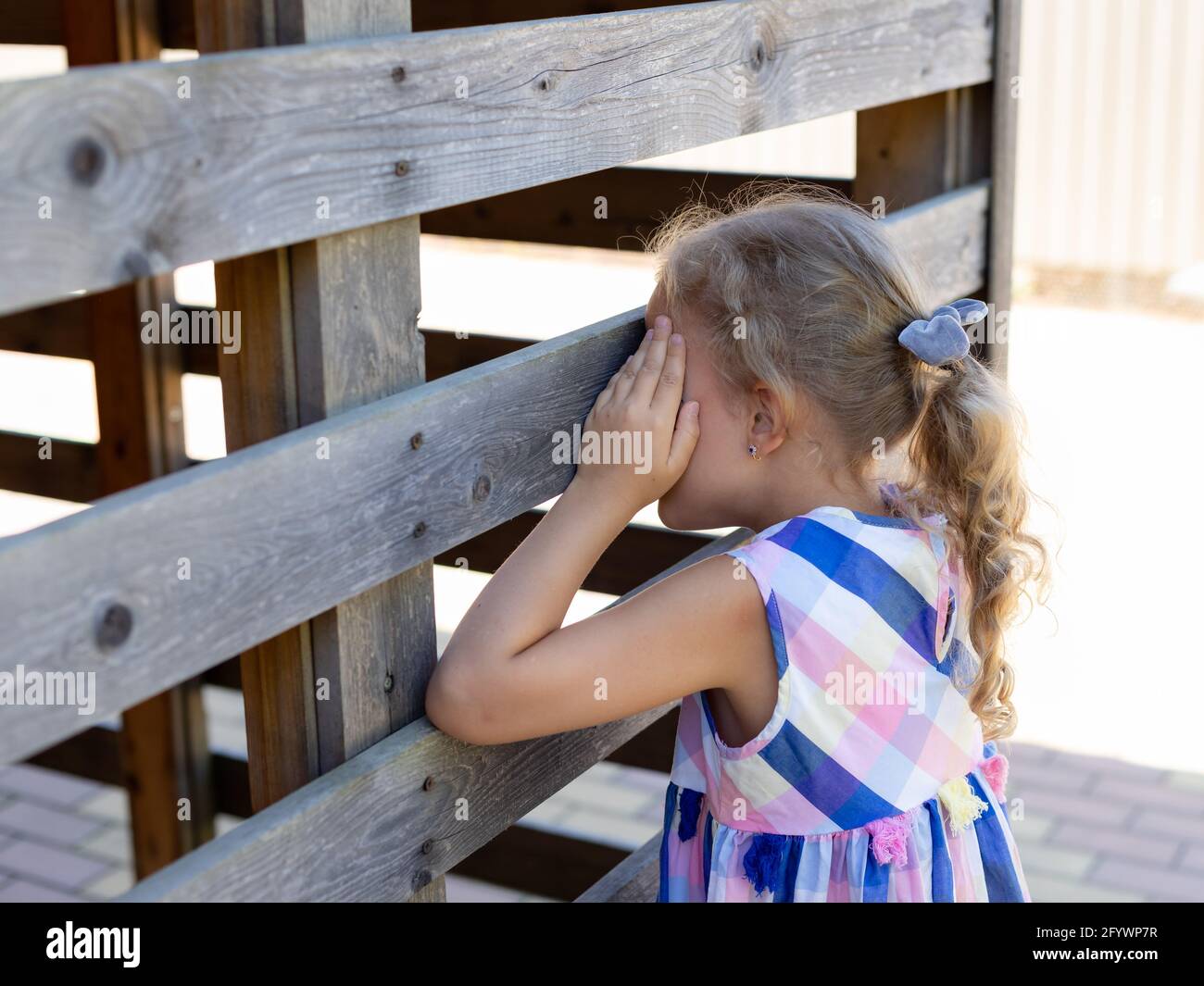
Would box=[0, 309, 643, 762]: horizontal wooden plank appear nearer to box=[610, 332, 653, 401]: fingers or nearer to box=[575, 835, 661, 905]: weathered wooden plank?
box=[610, 332, 653, 401]: fingers

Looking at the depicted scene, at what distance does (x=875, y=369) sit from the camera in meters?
1.67

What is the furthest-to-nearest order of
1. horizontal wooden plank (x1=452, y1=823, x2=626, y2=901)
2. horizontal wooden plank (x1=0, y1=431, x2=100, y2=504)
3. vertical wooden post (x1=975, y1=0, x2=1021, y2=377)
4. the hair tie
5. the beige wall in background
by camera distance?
the beige wall in background → horizontal wooden plank (x1=0, y1=431, x2=100, y2=504) → horizontal wooden plank (x1=452, y1=823, x2=626, y2=901) → vertical wooden post (x1=975, y1=0, x2=1021, y2=377) → the hair tie

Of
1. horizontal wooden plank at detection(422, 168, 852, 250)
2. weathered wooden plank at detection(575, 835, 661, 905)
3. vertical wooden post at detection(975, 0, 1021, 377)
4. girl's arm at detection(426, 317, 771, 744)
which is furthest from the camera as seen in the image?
horizontal wooden plank at detection(422, 168, 852, 250)

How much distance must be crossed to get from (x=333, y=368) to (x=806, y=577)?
1.94ft

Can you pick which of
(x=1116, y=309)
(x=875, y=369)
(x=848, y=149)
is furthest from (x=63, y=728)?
(x=848, y=149)

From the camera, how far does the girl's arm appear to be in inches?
58.1

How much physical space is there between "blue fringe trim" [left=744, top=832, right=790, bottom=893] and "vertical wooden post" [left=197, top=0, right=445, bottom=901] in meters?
0.38

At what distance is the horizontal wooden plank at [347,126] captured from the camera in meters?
0.96

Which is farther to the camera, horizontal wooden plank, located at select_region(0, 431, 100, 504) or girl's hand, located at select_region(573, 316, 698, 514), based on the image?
horizontal wooden plank, located at select_region(0, 431, 100, 504)

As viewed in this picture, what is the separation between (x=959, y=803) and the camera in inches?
67.6

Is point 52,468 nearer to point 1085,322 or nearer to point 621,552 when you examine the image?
point 621,552

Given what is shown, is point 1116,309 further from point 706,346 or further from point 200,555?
point 200,555

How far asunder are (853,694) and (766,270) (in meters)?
0.50

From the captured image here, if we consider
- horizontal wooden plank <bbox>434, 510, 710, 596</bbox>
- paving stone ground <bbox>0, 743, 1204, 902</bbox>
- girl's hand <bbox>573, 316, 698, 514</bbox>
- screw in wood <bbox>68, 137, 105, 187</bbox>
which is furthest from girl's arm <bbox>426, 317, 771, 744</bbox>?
paving stone ground <bbox>0, 743, 1204, 902</bbox>
